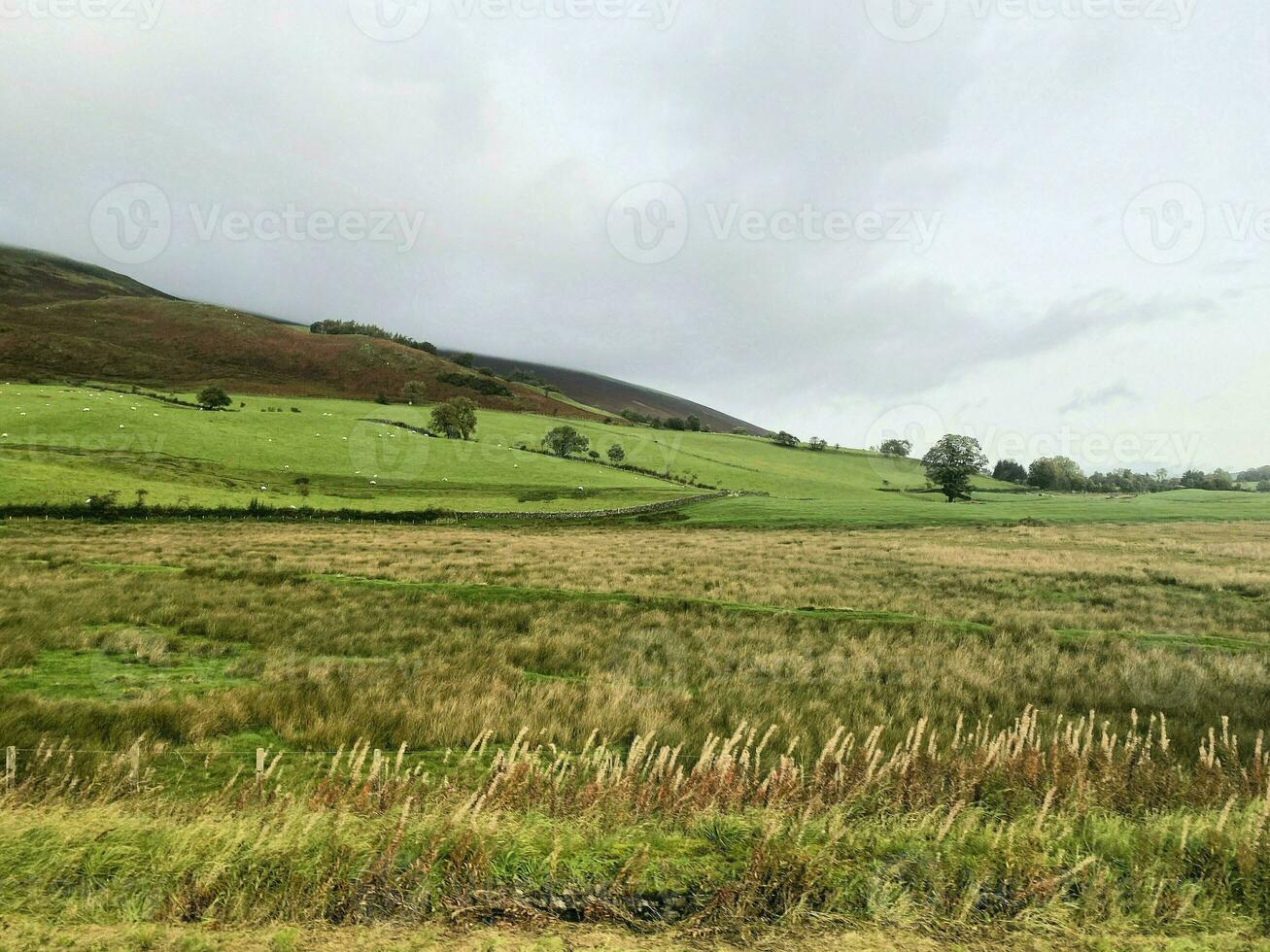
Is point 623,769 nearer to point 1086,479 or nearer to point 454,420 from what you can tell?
point 454,420

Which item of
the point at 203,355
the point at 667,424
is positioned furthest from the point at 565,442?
the point at 203,355

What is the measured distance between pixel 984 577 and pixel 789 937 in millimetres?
28070

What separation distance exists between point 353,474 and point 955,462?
85.2 m

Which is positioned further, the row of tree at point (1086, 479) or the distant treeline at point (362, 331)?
the distant treeline at point (362, 331)

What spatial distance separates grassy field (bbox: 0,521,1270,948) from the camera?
4.49 metres

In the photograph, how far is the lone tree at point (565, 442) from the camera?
105000 mm

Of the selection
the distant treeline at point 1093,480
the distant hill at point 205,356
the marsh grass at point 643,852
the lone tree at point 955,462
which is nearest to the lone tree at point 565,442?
the distant hill at point 205,356

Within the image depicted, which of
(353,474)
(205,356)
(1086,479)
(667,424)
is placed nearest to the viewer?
(353,474)

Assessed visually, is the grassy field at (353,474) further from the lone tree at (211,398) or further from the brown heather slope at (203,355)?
the brown heather slope at (203,355)

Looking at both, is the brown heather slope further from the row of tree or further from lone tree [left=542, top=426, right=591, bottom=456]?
the row of tree

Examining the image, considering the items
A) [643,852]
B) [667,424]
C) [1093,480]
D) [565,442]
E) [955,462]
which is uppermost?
[1093,480]

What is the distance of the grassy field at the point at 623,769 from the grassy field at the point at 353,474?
41.2 metres

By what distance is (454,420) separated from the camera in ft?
324

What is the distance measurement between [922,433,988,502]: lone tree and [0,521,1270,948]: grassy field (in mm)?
76335
